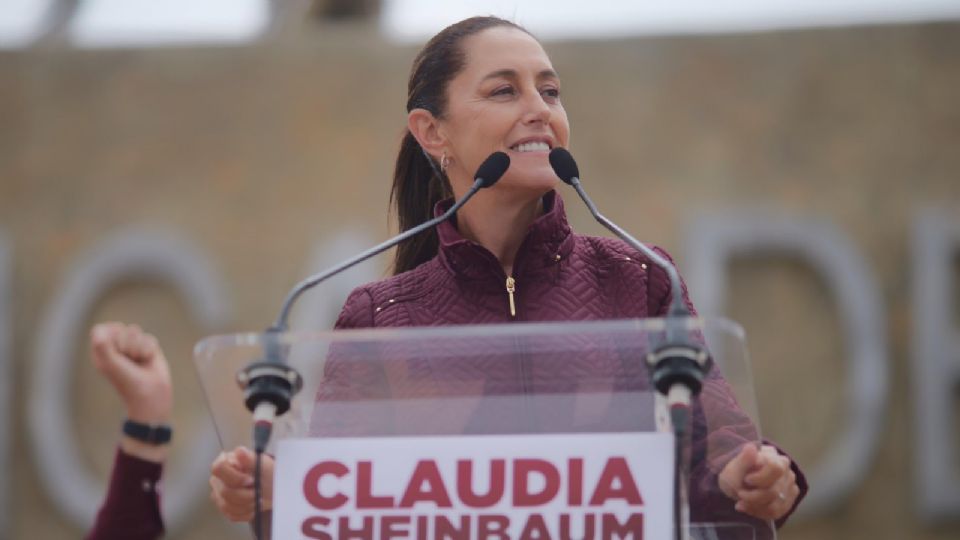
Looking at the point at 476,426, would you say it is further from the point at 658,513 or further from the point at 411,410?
the point at 658,513

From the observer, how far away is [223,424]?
2053mm

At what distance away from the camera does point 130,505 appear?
3312 millimetres

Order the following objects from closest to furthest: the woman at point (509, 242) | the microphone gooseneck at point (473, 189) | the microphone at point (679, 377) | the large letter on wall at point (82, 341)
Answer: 1. the microphone at point (679, 377)
2. the microphone gooseneck at point (473, 189)
3. the woman at point (509, 242)
4. the large letter on wall at point (82, 341)

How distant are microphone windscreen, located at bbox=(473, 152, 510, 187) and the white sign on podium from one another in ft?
1.74

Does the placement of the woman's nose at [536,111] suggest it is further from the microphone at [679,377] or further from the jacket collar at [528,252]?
the microphone at [679,377]

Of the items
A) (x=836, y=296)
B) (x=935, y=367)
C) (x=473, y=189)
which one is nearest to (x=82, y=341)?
(x=836, y=296)

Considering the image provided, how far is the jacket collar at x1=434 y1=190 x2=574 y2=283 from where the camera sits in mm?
2479

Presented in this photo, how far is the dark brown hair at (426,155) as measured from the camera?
8.80ft

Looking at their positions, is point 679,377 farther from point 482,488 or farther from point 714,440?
point 482,488

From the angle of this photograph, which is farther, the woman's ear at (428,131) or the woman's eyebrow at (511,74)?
the woman's ear at (428,131)

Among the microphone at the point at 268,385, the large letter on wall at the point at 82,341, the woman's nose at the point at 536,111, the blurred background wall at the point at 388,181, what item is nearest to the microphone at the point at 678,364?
the microphone at the point at 268,385

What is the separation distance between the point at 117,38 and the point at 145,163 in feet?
2.11

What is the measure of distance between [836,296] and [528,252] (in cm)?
601

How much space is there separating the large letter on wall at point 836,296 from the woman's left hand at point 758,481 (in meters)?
5.91
